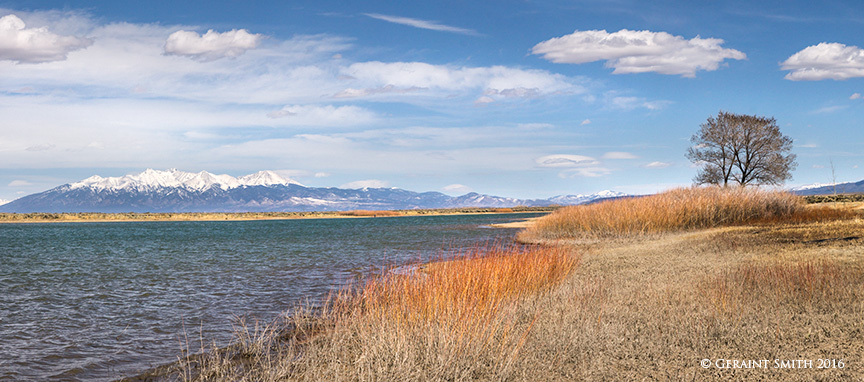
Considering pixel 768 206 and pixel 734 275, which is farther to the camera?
pixel 768 206

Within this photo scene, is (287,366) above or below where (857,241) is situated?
below

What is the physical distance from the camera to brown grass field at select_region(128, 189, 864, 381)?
6328 millimetres

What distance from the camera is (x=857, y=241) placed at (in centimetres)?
1456

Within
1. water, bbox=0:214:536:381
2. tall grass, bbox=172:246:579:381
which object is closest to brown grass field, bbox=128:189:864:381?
tall grass, bbox=172:246:579:381

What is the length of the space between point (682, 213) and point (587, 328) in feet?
79.4

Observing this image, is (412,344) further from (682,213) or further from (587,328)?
(682,213)

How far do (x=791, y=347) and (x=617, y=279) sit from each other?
19.3 feet

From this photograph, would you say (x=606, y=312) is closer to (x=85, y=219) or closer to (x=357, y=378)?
(x=357, y=378)

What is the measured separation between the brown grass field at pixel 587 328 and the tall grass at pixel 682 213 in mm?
14448

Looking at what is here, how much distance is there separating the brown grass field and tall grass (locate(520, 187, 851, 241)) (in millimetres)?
14448

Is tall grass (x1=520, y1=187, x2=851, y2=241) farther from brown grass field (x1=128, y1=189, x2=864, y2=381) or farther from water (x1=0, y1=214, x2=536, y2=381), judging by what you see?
brown grass field (x1=128, y1=189, x2=864, y2=381)

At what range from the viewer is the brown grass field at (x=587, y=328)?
6328 mm

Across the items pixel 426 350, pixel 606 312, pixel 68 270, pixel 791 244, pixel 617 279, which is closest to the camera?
pixel 426 350

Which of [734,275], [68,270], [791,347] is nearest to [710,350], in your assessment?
[791,347]
